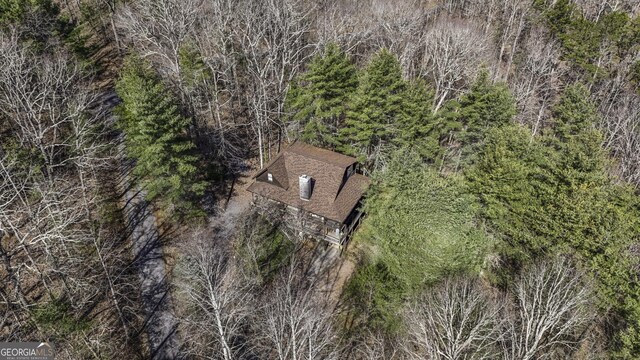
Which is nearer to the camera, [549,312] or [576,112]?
[549,312]

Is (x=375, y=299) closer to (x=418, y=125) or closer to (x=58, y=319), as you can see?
(x=418, y=125)

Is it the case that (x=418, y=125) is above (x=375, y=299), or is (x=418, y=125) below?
above

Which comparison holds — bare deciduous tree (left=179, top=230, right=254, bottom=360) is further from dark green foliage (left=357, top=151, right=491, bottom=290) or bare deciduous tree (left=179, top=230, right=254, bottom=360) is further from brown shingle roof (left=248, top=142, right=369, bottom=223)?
dark green foliage (left=357, top=151, right=491, bottom=290)

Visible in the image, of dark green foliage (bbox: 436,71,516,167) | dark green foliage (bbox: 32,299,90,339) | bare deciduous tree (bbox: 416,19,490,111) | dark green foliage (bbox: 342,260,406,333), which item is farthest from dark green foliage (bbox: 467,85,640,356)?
dark green foliage (bbox: 32,299,90,339)

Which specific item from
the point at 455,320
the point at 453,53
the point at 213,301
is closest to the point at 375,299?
the point at 455,320

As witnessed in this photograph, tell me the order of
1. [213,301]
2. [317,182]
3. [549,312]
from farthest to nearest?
[317,182] < [549,312] < [213,301]

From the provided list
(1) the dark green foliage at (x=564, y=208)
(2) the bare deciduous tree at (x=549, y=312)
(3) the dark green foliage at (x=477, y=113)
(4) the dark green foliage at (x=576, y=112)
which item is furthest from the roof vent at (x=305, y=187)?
(4) the dark green foliage at (x=576, y=112)
